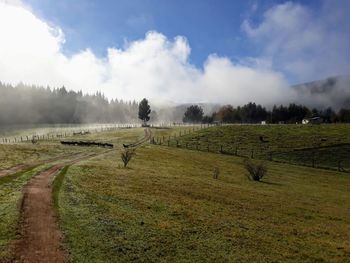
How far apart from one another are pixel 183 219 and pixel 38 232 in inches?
417

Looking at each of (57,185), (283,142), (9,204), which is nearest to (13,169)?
(57,185)

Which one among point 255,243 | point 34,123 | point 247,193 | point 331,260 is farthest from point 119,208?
point 34,123

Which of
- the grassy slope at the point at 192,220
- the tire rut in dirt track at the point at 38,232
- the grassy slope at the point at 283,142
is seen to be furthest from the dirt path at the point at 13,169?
the grassy slope at the point at 283,142

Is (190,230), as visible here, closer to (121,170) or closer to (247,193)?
(247,193)

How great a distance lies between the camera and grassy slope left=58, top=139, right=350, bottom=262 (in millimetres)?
19698

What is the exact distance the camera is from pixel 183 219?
84.1 feet

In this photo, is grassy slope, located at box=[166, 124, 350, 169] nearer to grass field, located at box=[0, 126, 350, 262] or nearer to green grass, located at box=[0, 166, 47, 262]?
grass field, located at box=[0, 126, 350, 262]

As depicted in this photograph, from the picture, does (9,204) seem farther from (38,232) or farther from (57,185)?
(57,185)

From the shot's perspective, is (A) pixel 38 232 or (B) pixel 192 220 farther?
(B) pixel 192 220

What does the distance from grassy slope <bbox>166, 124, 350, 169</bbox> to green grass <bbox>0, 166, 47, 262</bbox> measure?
6375 centimetres

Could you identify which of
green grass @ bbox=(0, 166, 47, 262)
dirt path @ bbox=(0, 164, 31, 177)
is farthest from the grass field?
dirt path @ bbox=(0, 164, 31, 177)

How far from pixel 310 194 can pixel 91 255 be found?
35.6m

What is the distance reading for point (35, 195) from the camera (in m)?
28.2

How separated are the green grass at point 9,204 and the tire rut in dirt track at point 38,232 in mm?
433
